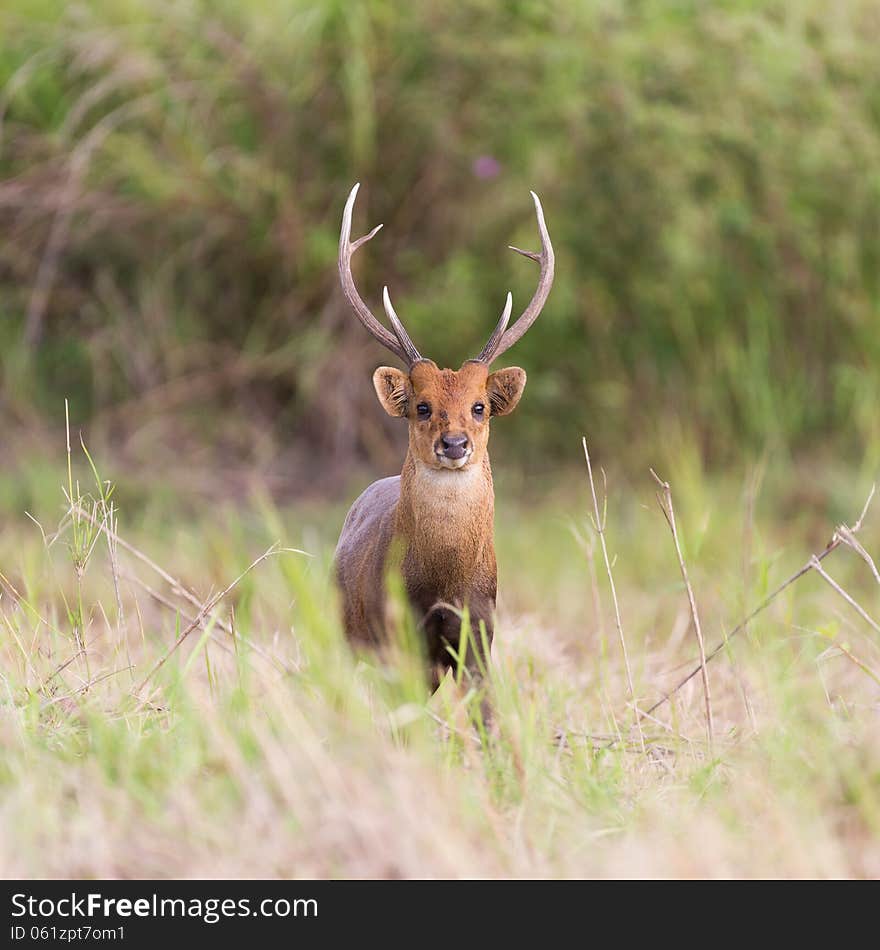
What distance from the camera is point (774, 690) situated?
2.99 meters

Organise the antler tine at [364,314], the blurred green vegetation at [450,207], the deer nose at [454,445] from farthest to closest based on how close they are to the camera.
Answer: the blurred green vegetation at [450,207] → the antler tine at [364,314] → the deer nose at [454,445]

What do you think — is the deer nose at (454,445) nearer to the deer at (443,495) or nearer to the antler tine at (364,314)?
the deer at (443,495)

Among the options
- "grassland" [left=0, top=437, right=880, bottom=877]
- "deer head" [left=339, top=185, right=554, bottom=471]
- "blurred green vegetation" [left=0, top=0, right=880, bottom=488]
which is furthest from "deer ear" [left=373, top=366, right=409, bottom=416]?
"blurred green vegetation" [left=0, top=0, right=880, bottom=488]

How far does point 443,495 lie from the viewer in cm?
303

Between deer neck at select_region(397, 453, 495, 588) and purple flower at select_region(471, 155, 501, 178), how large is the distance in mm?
3948

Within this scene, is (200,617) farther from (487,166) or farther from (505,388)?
(487,166)

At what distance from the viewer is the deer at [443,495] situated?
9.87 feet

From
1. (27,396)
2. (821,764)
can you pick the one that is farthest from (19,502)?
(821,764)

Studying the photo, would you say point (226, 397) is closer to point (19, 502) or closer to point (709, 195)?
point (19, 502)

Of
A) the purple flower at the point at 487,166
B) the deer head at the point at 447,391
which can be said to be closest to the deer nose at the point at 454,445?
the deer head at the point at 447,391

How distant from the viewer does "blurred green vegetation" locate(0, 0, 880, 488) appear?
6625 mm

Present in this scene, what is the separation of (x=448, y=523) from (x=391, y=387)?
0.31m

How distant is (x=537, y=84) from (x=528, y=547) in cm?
215

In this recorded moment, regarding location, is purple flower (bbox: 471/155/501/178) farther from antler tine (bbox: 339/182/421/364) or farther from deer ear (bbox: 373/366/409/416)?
deer ear (bbox: 373/366/409/416)
